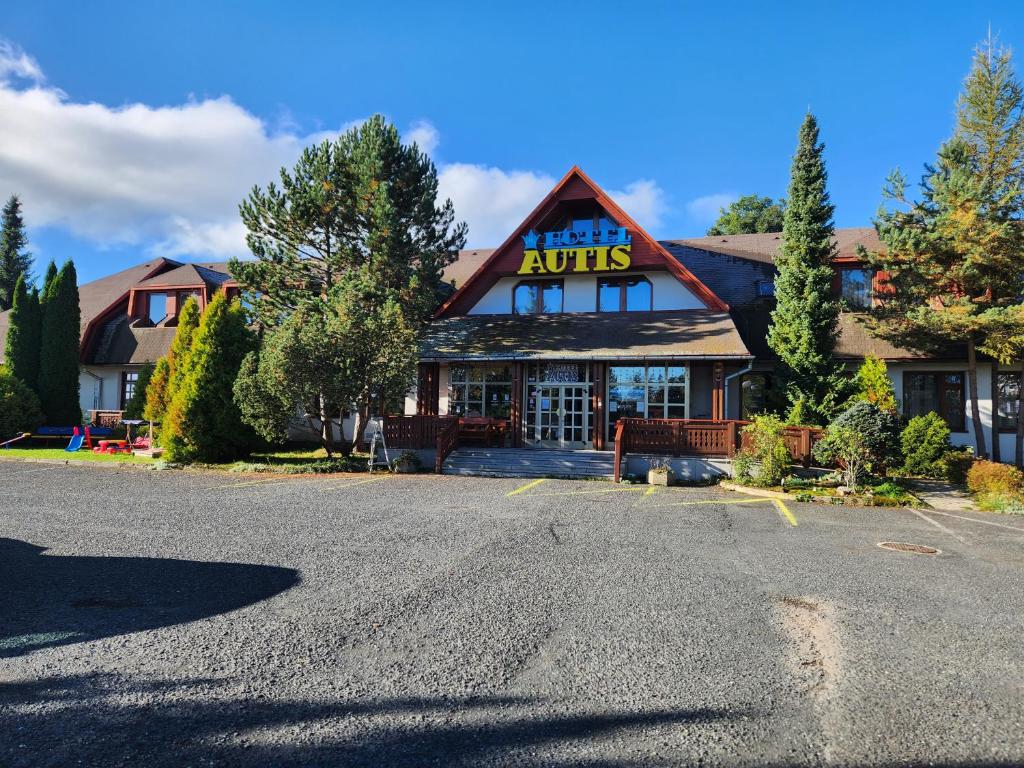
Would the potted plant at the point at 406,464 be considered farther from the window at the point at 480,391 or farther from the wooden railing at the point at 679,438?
the wooden railing at the point at 679,438

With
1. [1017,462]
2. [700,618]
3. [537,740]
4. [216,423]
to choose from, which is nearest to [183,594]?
[537,740]

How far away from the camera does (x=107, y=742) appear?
317cm

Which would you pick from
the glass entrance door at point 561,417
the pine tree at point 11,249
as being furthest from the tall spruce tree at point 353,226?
the pine tree at point 11,249

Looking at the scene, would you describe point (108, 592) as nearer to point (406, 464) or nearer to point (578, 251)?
point (406, 464)

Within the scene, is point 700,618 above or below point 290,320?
below

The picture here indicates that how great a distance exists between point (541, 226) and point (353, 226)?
6.45m

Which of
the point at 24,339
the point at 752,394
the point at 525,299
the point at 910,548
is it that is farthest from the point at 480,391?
the point at 24,339

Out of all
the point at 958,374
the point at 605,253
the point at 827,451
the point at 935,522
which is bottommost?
the point at 935,522

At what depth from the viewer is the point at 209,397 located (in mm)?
17312

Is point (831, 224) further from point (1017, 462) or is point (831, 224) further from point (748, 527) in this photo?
point (748, 527)

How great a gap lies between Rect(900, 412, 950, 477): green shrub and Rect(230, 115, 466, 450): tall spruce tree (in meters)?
14.3

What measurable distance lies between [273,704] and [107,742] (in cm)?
83

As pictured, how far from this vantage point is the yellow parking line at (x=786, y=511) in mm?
10358

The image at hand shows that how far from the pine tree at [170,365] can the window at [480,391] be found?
847cm
